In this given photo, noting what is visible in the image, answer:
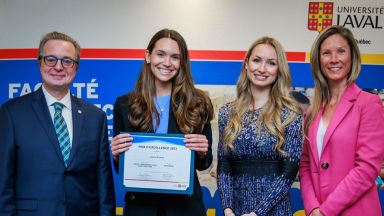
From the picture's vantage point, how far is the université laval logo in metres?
4.00

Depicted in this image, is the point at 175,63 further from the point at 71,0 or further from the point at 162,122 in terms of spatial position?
the point at 71,0

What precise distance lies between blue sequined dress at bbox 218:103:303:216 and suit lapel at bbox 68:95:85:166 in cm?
89

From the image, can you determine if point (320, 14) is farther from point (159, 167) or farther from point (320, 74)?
point (159, 167)

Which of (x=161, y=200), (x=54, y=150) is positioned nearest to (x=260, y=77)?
(x=161, y=200)

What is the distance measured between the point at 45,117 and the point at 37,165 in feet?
0.91

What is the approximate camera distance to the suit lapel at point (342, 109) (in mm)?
2600

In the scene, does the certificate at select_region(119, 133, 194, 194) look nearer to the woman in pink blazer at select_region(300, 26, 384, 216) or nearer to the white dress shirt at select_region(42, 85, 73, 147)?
the white dress shirt at select_region(42, 85, 73, 147)

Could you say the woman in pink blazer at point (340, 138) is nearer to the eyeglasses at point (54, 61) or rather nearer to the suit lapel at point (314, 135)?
the suit lapel at point (314, 135)

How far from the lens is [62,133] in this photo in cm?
245

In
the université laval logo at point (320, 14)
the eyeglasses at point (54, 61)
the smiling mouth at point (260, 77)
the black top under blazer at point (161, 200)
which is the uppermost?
the université laval logo at point (320, 14)

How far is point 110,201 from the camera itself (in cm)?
265

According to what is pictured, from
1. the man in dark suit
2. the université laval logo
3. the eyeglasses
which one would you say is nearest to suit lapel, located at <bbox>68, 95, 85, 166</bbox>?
the man in dark suit

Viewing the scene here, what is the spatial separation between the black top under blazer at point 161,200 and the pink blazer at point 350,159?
71 cm

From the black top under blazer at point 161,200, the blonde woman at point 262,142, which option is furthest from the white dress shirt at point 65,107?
the blonde woman at point 262,142
